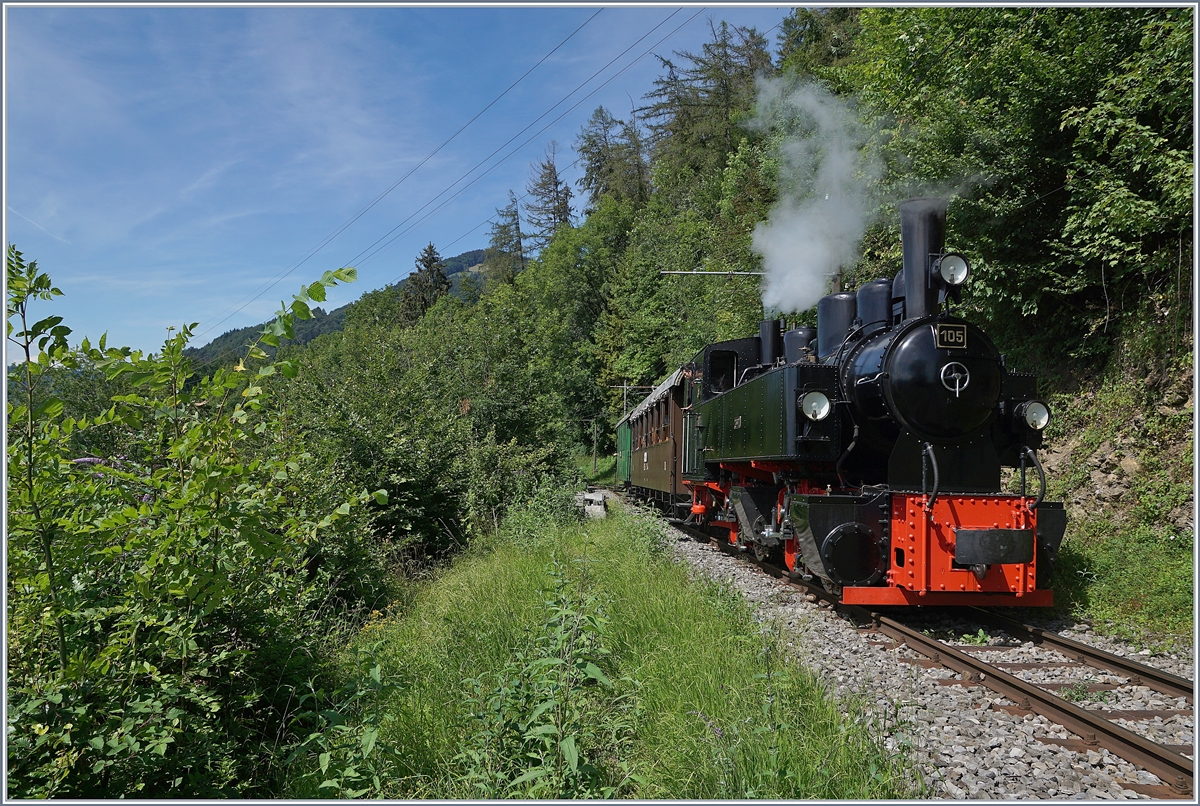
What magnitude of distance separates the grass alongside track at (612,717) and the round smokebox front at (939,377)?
2277 mm

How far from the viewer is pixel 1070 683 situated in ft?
15.8

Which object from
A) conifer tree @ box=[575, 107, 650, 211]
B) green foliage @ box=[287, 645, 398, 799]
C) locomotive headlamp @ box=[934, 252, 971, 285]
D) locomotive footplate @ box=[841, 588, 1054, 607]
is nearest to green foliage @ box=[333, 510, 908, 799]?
green foliage @ box=[287, 645, 398, 799]

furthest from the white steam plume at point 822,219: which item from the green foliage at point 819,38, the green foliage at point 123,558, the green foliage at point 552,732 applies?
the green foliage at point 819,38

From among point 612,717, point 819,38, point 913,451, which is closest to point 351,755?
point 612,717

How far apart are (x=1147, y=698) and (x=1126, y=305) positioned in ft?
23.6

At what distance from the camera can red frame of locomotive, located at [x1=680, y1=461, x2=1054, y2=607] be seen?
5.88 metres

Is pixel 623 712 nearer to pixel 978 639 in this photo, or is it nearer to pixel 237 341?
pixel 978 639

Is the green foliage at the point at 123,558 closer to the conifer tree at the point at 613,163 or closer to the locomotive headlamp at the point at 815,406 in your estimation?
the locomotive headlamp at the point at 815,406

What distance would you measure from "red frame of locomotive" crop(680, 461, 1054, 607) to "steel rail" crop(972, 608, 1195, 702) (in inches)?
9.3

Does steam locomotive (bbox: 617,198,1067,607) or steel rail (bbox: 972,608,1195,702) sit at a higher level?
steam locomotive (bbox: 617,198,1067,607)

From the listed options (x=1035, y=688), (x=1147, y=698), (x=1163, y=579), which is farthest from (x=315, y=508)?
(x=1163, y=579)

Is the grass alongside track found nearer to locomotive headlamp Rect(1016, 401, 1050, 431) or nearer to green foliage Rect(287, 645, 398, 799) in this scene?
green foliage Rect(287, 645, 398, 799)

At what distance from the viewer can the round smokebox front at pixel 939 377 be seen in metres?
6.07

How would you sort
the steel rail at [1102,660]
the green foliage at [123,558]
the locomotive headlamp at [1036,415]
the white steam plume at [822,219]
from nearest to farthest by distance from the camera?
→ the green foliage at [123,558] → the steel rail at [1102,660] → the locomotive headlamp at [1036,415] → the white steam plume at [822,219]
